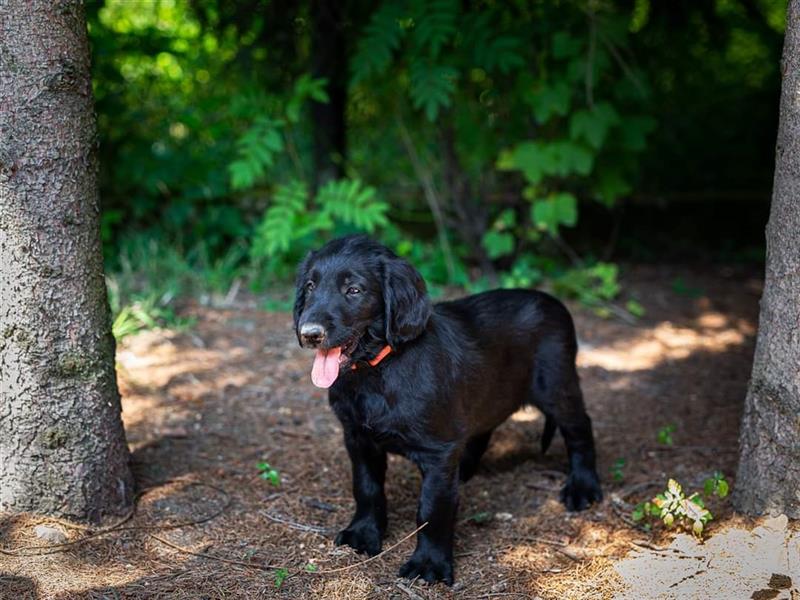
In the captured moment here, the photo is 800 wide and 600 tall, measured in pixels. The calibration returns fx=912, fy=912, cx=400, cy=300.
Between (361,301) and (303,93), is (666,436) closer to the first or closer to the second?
(361,301)

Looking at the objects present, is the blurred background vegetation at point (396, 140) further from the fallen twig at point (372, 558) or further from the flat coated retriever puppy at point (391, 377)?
the fallen twig at point (372, 558)

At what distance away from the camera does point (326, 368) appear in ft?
11.0

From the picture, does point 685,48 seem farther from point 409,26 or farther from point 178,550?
point 178,550

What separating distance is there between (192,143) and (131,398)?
370cm

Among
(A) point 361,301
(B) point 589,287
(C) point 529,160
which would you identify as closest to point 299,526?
(A) point 361,301

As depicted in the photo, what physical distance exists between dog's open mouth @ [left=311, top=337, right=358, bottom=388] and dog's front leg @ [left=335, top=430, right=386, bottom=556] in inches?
16.3

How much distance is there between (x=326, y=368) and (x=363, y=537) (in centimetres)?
81

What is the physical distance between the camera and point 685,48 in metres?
8.89

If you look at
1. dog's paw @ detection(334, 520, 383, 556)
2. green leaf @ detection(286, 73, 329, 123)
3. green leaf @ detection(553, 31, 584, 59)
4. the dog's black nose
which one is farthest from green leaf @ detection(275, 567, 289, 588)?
green leaf @ detection(553, 31, 584, 59)

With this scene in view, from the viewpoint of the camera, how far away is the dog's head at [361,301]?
3.40 m

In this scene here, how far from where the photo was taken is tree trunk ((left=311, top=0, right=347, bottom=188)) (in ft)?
24.1

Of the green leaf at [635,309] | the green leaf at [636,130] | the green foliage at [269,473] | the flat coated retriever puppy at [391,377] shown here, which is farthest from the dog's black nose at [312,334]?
the green leaf at [636,130]

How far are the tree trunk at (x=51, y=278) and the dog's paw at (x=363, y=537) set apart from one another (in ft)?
3.30

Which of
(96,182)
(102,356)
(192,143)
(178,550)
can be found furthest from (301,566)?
(192,143)
